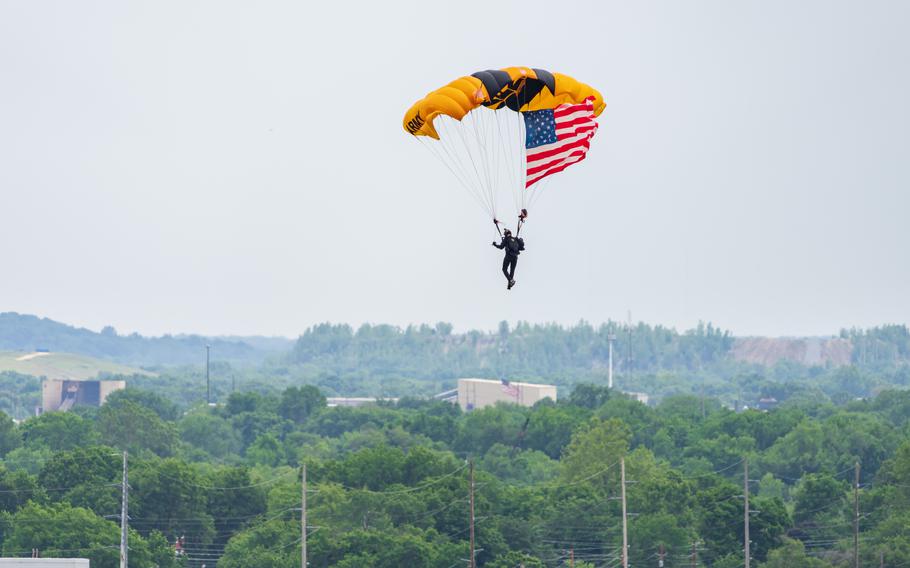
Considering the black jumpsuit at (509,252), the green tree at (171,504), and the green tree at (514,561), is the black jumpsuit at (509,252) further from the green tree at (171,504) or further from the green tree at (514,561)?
the green tree at (171,504)

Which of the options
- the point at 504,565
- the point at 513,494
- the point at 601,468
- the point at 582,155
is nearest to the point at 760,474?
the point at 601,468

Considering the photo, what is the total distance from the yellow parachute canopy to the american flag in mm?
761

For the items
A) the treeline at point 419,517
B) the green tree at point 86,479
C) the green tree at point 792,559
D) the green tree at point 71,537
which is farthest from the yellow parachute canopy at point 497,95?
the green tree at point 86,479

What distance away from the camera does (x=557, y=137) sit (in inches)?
2864

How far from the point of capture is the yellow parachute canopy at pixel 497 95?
6631 cm

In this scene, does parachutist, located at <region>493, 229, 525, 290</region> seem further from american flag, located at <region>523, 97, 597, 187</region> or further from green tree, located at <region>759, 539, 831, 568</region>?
green tree, located at <region>759, 539, 831, 568</region>

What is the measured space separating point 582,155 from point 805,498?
2942 inches

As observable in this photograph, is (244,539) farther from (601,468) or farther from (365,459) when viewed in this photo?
(601,468)

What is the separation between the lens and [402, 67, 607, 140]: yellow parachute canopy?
218ft

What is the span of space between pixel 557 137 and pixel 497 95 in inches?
213

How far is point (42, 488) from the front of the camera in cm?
13675

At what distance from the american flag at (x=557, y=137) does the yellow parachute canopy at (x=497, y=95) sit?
76cm

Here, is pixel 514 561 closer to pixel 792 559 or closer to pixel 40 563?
pixel 792 559

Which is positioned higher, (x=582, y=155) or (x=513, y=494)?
(x=582, y=155)
